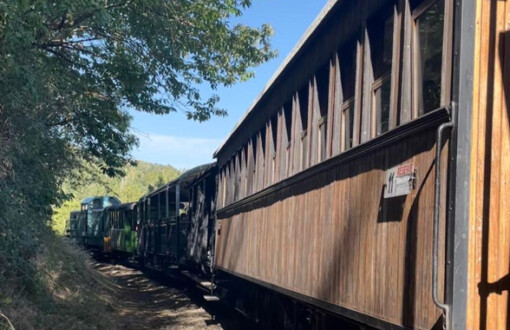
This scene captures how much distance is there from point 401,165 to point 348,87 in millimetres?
1908

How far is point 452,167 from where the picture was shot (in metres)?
3.44

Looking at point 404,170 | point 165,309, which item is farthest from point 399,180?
point 165,309

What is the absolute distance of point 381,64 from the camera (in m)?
5.08

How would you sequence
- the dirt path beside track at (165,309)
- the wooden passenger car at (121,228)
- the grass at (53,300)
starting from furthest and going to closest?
the wooden passenger car at (121,228) → the dirt path beside track at (165,309) → the grass at (53,300)

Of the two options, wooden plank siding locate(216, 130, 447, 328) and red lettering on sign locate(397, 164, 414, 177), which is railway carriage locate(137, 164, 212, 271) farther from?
red lettering on sign locate(397, 164, 414, 177)

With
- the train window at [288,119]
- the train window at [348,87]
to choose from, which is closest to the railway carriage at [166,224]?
the train window at [288,119]

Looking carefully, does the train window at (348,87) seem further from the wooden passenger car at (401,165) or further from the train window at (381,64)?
the train window at (381,64)

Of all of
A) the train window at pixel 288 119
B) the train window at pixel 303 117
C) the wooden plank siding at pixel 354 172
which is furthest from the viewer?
the train window at pixel 288 119

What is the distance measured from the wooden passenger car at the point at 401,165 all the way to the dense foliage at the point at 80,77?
332cm

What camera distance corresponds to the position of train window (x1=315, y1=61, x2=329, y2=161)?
6.61 metres

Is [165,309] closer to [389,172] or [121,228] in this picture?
[389,172]

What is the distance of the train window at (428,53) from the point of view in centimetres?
399

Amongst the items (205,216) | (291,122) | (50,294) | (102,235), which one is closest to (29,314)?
(50,294)

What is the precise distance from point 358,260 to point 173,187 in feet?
51.5
